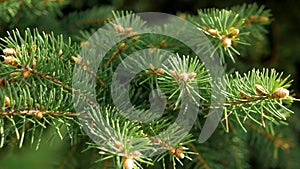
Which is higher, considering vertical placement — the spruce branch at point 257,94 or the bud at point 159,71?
the bud at point 159,71

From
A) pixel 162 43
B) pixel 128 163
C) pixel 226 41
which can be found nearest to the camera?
pixel 128 163

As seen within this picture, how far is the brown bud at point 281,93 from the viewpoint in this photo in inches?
20.0

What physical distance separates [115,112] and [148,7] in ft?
2.65

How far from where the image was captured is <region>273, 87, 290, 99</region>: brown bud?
1.66ft

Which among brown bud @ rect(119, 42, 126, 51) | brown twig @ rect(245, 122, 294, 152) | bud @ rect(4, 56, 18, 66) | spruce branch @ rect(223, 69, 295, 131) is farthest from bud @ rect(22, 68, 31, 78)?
brown twig @ rect(245, 122, 294, 152)

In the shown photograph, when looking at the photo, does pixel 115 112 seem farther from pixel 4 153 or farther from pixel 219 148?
pixel 4 153

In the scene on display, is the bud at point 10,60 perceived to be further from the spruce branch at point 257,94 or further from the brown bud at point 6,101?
the spruce branch at point 257,94

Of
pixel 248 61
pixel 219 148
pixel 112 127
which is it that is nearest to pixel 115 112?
pixel 112 127

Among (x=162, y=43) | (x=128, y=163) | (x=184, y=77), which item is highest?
(x=162, y=43)

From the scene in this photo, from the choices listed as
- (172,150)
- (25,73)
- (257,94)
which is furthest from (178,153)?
(25,73)

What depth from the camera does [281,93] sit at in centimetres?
51

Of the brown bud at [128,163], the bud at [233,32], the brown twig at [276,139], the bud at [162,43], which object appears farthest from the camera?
the brown twig at [276,139]

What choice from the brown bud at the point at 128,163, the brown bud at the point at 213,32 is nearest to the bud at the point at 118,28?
the brown bud at the point at 213,32

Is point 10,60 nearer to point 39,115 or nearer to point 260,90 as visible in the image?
point 39,115
